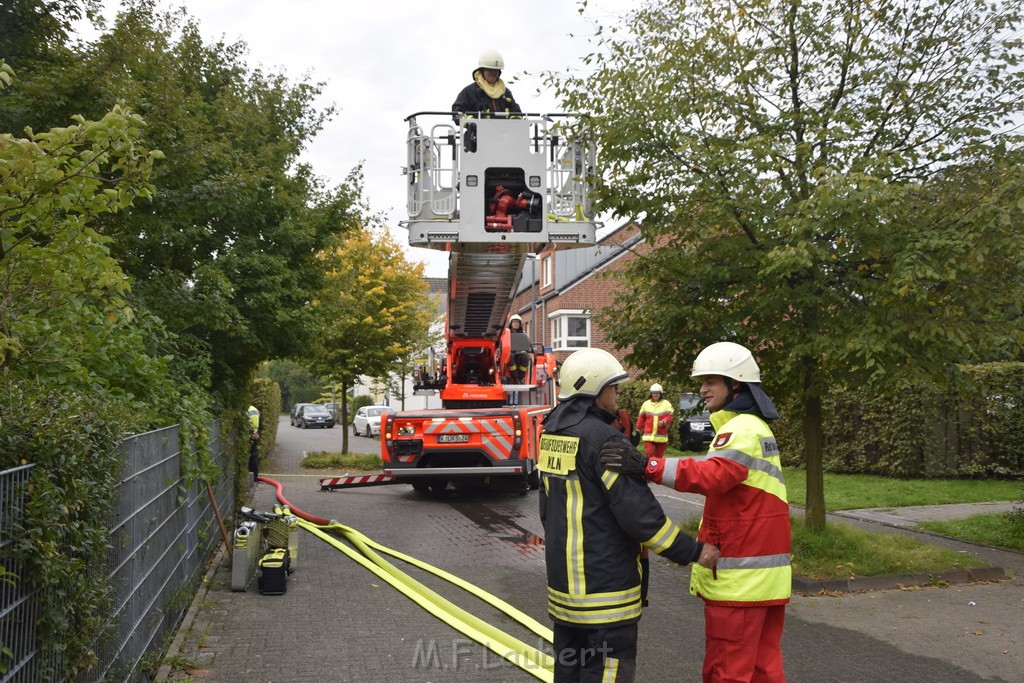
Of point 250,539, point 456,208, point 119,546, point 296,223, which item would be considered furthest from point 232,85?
point 119,546

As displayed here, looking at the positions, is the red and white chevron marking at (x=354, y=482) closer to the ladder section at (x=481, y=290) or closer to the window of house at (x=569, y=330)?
the ladder section at (x=481, y=290)

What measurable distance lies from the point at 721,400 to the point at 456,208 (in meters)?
6.54

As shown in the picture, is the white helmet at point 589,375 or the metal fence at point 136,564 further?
the white helmet at point 589,375

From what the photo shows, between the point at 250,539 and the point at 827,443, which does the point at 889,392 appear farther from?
the point at 827,443

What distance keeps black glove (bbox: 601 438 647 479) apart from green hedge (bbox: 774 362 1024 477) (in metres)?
12.2

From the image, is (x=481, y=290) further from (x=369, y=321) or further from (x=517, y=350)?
(x=369, y=321)

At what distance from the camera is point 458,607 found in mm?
7703

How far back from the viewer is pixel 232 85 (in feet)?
53.6

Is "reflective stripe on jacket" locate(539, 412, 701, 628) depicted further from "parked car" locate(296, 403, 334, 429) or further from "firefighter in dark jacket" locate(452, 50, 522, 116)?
"parked car" locate(296, 403, 334, 429)

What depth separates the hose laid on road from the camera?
6.14 meters

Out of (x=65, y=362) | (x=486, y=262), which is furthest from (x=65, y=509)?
(x=486, y=262)

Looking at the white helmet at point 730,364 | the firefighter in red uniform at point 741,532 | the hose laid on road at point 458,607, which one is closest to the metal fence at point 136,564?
the hose laid on road at point 458,607

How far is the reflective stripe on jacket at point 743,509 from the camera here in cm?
417

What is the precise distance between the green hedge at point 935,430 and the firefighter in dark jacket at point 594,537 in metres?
12.1
